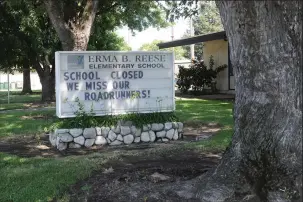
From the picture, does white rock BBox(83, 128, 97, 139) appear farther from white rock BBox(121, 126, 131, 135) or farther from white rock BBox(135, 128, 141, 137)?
white rock BBox(135, 128, 141, 137)

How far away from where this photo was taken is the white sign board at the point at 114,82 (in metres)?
8.94

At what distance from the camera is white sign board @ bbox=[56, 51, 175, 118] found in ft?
29.3

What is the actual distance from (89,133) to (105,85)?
1.09 m

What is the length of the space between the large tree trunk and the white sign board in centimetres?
312

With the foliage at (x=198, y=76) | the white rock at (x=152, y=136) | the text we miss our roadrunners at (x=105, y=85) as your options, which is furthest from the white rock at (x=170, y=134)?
the foliage at (x=198, y=76)

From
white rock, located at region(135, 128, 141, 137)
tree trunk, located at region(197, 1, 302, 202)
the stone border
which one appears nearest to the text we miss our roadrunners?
the stone border

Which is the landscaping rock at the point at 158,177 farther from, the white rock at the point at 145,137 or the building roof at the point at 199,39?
the building roof at the point at 199,39

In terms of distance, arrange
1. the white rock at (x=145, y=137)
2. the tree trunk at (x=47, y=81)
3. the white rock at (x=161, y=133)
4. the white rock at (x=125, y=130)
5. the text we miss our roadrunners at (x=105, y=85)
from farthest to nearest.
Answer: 1. the tree trunk at (x=47, y=81)
2. the white rock at (x=161, y=133)
3. the white rock at (x=145, y=137)
4. the white rock at (x=125, y=130)
5. the text we miss our roadrunners at (x=105, y=85)

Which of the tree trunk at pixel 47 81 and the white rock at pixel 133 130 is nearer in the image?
the white rock at pixel 133 130

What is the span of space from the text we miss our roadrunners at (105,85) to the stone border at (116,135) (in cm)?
64

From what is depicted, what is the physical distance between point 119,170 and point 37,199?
147 cm

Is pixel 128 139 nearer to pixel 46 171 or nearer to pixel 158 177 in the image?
pixel 46 171

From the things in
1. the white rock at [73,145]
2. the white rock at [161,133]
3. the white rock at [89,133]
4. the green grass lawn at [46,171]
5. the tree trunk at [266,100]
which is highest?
the tree trunk at [266,100]

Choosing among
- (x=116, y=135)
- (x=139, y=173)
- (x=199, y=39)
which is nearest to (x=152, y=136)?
(x=116, y=135)
